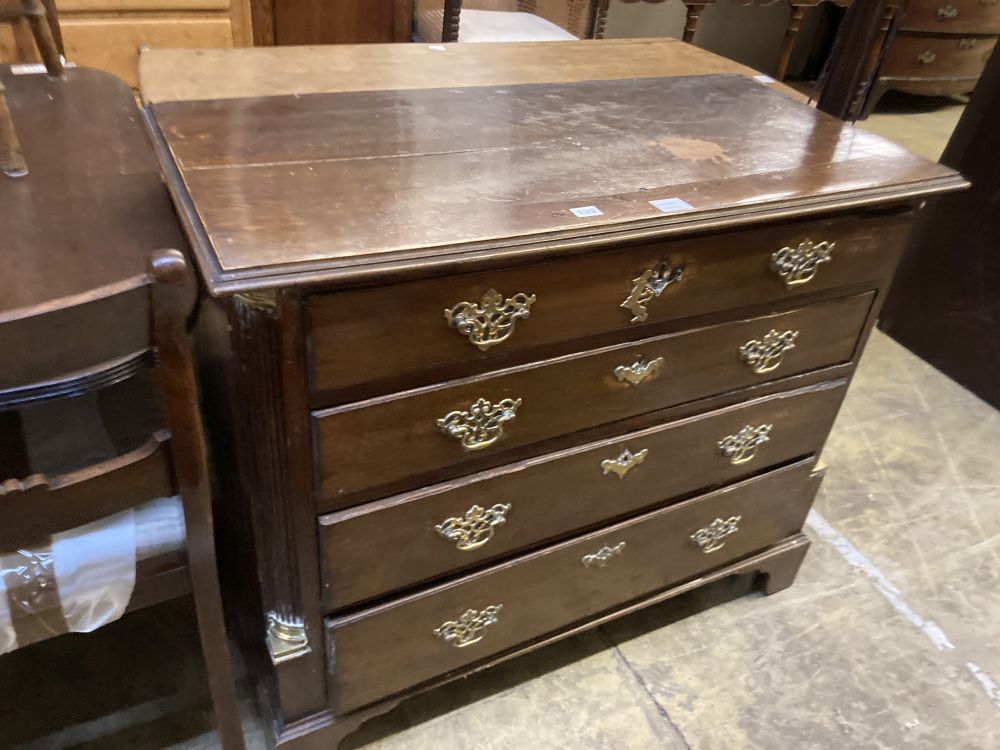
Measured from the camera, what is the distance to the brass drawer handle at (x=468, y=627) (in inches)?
46.4

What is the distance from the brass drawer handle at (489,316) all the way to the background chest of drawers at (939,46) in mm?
3202

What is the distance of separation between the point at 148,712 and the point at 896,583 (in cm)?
143

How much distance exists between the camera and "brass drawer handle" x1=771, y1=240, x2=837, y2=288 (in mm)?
1082

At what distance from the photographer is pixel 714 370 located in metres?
1.16

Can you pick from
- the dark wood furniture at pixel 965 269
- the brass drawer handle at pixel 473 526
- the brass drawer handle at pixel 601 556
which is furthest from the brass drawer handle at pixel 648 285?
the dark wood furniture at pixel 965 269

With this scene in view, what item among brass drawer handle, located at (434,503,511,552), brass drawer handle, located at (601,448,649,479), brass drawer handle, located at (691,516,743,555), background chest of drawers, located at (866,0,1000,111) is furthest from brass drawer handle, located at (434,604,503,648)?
background chest of drawers, located at (866,0,1000,111)

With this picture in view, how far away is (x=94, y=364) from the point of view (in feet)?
2.35

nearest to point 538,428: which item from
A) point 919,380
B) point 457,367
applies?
point 457,367

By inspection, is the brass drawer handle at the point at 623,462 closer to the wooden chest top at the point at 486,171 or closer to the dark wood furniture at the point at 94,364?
the wooden chest top at the point at 486,171

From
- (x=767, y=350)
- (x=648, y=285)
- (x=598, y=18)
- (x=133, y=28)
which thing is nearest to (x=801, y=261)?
(x=767, y=350)

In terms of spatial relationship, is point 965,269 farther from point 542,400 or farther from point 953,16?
point 953,16

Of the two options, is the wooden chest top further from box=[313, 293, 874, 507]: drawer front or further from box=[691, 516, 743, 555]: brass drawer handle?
box=[691, 516, 743, 555]: brass drawer handle

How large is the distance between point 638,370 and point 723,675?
69 cm

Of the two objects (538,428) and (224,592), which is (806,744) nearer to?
(538,428)
